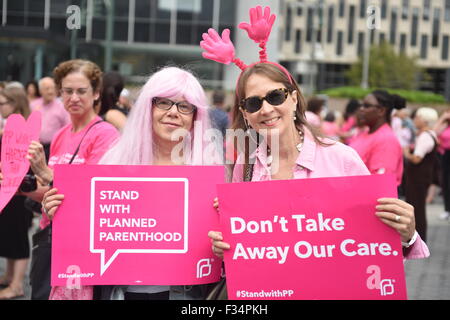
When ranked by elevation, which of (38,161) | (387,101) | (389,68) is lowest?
(38,161)

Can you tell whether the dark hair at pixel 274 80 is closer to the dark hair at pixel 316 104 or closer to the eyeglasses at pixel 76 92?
the eyeglasses at pixel 76 92

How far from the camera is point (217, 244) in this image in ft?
9.16

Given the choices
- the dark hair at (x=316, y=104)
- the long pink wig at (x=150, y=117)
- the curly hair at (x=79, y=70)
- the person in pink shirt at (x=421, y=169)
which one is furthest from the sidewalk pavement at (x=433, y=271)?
the long pink wig at (x=150, y=117)

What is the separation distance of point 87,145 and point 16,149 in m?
0.48

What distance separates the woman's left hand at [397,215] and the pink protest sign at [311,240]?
0.03 m

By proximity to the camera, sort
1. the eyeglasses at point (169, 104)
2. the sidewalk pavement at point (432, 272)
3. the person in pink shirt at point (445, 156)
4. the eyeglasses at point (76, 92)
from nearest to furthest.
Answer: the eyeglasses at point (169, 104) → the eyeglasses at point (76, 92) → the sidewalk pavement at point (432, 272) → the person in pink shirt at point (445, 156)

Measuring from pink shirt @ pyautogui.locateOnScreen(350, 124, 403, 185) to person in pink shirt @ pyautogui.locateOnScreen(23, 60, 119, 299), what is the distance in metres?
2.82

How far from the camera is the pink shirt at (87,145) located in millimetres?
4246

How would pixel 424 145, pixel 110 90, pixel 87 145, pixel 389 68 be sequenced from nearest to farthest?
1. pixel 87 145
2. pixel 110 90
3. pixel 424 145
4. pixel 389 68

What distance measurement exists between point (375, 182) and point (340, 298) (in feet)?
1.44

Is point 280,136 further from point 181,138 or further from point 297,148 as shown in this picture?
point 181,138

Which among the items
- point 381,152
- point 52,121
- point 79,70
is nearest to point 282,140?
point 79,70

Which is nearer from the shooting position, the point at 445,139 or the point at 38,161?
the point at 38,161

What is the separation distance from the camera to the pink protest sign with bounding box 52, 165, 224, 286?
119 inches
